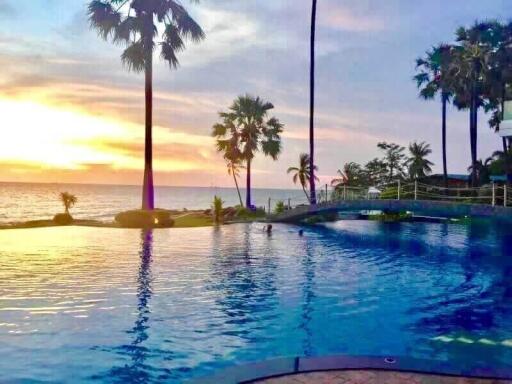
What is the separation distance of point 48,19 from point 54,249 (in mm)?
9845

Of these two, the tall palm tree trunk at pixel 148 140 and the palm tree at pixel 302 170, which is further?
the palm tree at pixel 302 170

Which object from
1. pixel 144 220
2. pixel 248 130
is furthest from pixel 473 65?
pixel 144 220

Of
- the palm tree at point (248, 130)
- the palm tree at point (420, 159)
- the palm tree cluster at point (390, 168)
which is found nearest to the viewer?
the palm tree at point (248, 130)

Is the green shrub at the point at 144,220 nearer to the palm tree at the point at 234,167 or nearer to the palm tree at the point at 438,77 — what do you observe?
the palm tree at the point at 234,167

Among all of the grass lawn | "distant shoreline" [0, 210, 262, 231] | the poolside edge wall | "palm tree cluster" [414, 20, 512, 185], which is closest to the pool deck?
the poolside edge wall

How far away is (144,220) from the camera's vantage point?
915 inches

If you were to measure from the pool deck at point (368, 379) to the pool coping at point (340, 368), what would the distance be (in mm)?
93

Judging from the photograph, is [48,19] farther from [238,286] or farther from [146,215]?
[238,286]

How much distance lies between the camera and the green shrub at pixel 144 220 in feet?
75.7

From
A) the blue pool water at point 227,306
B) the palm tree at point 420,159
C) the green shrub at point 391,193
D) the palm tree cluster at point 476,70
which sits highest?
the palm tree cluster at point 476,70

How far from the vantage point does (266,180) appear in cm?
5444

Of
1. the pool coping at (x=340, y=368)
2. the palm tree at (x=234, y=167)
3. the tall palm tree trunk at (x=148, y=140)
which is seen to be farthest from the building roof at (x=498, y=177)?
the pool coping at (x=340, y=368)

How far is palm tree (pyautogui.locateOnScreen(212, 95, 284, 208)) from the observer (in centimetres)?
3572

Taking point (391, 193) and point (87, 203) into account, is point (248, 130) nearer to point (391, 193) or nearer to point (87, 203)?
point (391, 193)
